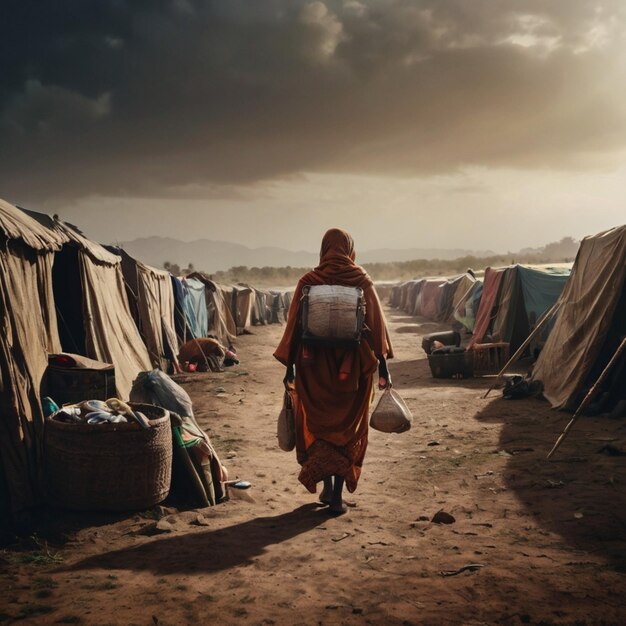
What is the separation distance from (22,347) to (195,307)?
1119cm


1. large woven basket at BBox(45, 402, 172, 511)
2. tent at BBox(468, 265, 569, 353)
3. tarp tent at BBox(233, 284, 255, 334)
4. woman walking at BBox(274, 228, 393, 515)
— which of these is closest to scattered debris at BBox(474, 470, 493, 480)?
woman walking at BBox(274, 228, 393, 515)

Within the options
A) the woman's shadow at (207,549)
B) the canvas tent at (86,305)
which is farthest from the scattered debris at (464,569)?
the canvas tent at (86,305)

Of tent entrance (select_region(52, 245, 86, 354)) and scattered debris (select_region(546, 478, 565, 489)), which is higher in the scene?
tent entrance (select_region(52, 245, 86, 354))

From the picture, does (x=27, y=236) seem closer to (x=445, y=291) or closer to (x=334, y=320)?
(x=334, y=320)

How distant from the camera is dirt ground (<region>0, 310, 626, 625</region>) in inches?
106

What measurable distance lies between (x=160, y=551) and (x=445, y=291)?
2342cm

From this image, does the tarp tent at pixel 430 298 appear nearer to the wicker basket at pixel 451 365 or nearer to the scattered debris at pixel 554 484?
the wicker basket at pixel 451 365

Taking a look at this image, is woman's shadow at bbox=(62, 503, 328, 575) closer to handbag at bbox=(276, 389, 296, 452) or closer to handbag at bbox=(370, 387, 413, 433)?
handbag at bbox=(276, 389, 296, 452)

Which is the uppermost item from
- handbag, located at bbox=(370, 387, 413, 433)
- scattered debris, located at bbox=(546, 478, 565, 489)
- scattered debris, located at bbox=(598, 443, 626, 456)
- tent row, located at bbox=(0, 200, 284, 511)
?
tent row, located at bbox=(0, 200, 284, 511)

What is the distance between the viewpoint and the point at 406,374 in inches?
464

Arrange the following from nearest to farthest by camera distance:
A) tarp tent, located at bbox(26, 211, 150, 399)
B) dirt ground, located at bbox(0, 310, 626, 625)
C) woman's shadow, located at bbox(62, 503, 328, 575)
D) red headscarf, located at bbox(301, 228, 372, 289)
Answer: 1. dirt ground, located at bbox(0, 310, 626, 625)
2. woman's shadow, located at bbox(62, 503, 328, 575)
3. red headscarf, located at bbox(301, 228, 372, 289)
4. tarp tent, located at bbox(26, 211, 150, 399)

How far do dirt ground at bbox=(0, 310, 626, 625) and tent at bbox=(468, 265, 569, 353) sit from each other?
6636 mm

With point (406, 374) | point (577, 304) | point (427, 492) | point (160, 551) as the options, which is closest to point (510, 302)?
point (406, 374)

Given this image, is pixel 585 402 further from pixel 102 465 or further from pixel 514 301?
pixel 514 301
